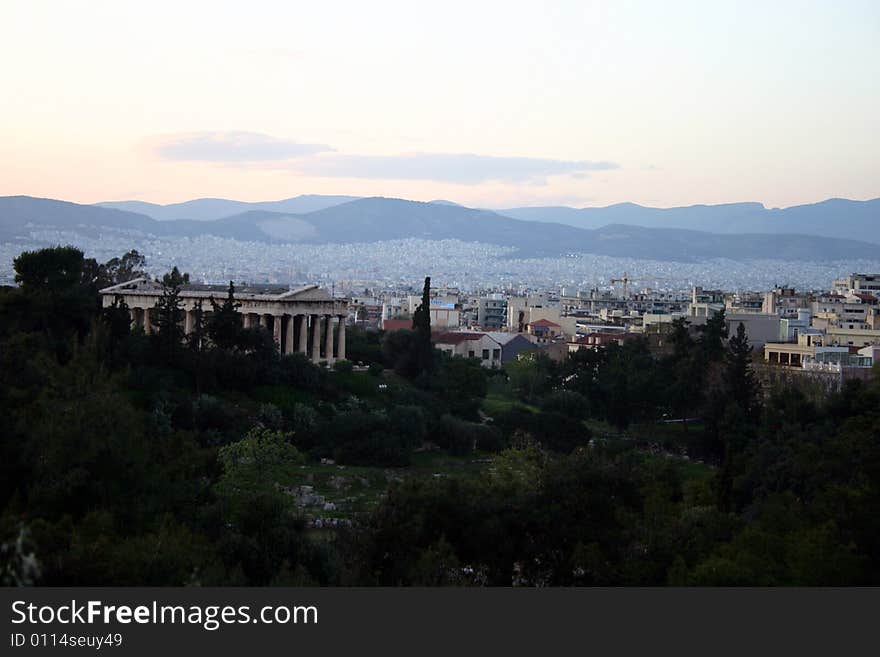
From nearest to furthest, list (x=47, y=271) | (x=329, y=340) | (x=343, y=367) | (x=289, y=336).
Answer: (x=47, y=271) < (x=343, y=367) < (x=289, y=336) < (x=329, y=340)

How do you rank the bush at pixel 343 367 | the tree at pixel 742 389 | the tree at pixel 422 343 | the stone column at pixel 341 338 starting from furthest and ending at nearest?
the stone column at pixel 341 338
the tree at pixel 422 343
the bush at pixel 343 367
the tree at pixel 742 389

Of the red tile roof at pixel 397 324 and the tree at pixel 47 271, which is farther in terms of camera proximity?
the red tile roof at pixel 397 324

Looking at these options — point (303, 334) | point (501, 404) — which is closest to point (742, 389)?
point (501, 404)

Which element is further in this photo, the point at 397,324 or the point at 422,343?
the point at 397,324

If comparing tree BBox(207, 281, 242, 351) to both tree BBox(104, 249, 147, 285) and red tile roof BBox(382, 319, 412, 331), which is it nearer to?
tree BBox(104, 249, 147, 285)

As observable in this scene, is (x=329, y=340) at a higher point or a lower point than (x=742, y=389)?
higher

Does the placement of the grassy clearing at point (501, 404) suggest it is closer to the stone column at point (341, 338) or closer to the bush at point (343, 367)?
the bush at point (343, 367)

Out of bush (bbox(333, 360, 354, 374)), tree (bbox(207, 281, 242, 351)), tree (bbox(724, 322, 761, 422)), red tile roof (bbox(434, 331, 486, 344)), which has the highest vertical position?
tree (bbox(207, 281, 242, 351))

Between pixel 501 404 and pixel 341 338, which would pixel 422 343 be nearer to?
pixel 341 338

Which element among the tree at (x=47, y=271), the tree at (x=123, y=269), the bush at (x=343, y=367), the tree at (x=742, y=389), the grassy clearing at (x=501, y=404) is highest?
the tree at (x=47, y=271)

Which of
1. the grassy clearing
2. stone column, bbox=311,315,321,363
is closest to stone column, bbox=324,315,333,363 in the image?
stone column, bbox=311,315,321,363

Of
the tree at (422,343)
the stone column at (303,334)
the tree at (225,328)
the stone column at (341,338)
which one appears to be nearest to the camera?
the tree at (225,328)

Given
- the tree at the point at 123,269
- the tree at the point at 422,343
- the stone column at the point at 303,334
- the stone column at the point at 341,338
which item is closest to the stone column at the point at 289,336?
the stone column at the point at 303,334
